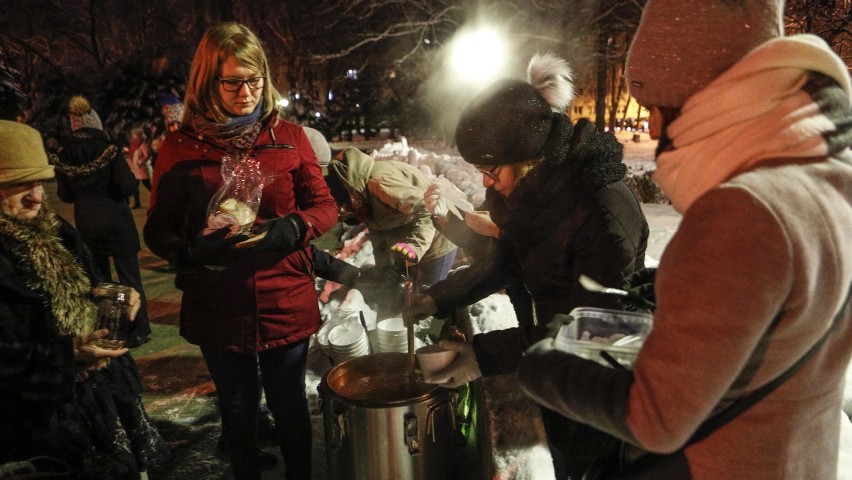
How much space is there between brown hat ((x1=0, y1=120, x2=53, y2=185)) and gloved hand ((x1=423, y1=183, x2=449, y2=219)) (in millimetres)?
2571

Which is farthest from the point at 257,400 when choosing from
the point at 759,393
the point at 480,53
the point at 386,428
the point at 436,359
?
the point at 480,53

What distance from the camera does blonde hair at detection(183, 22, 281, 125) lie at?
260 cm

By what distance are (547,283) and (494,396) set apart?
1.36m

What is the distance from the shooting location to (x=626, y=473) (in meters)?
A: 1.48

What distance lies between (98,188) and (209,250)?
388 centimetres

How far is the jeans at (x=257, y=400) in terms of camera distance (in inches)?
112

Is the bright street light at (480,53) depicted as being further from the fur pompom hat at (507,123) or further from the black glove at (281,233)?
the black glove at (281,233)

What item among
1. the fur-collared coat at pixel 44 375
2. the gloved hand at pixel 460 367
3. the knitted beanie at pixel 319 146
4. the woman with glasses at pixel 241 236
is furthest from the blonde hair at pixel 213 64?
the knitted beanie at pixel 319 146

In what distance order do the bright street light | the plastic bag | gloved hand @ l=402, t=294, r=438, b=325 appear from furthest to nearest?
the bright street light → gloved hand @ l=402, t=294, r=438, b=325 → the plastic bag

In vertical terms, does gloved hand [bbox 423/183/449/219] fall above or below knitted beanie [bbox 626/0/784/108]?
below

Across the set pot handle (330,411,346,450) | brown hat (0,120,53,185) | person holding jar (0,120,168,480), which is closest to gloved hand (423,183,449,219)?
pot handle (330,411,346,450)

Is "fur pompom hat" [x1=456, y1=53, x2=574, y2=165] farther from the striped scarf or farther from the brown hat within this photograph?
the brown hat

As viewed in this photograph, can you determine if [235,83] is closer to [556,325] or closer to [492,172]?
[492,172]

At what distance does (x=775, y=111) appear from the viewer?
1078mm
